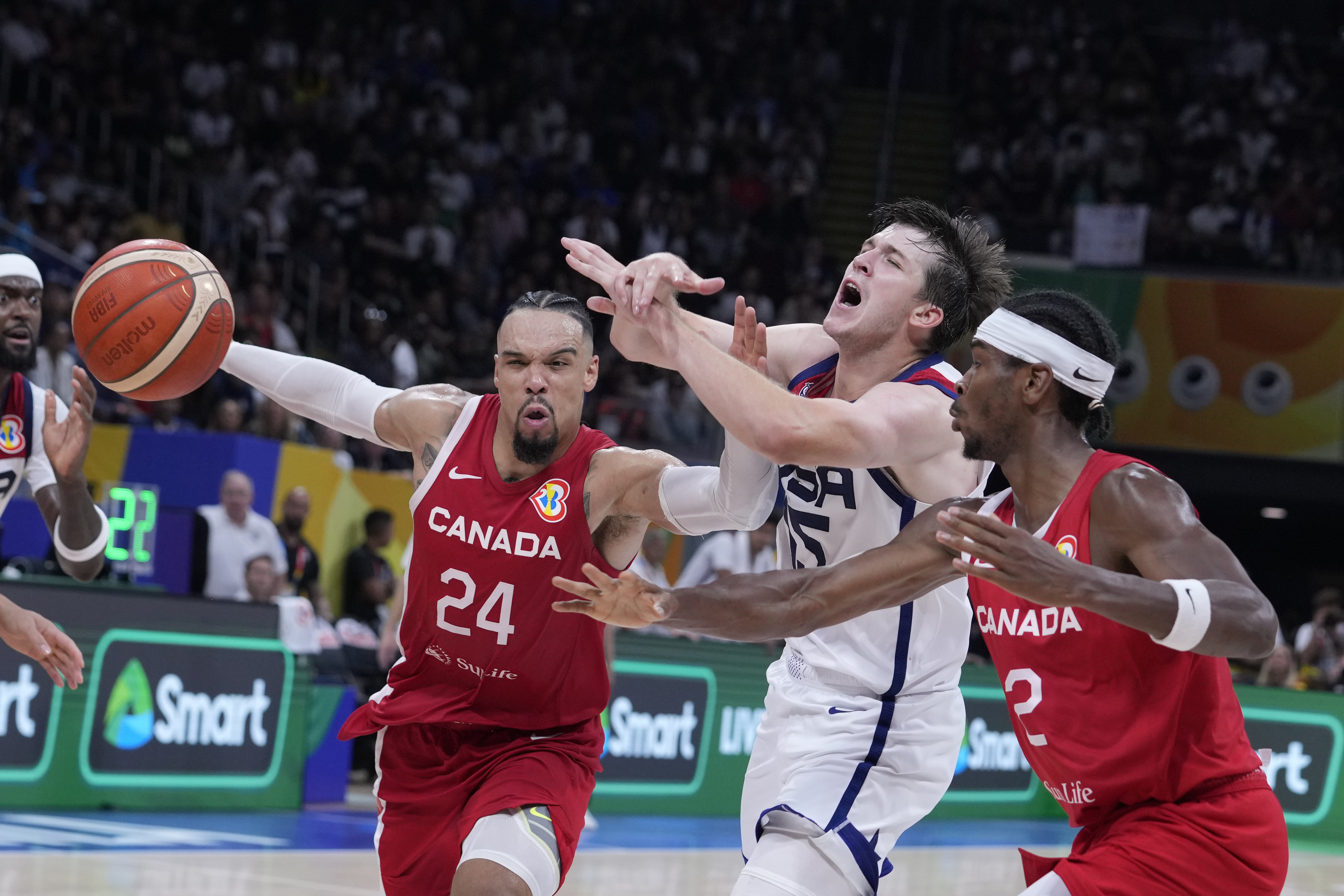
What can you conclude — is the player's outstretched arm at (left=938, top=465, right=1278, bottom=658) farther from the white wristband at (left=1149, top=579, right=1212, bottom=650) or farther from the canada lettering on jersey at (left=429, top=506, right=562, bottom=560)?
the canada lettering on jersey at (left=429, top=506, right=562, bottom=560)

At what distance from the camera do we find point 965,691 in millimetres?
13570

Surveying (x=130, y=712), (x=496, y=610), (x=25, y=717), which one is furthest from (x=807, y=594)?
(x=130, y=712)

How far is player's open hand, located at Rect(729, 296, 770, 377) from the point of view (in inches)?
184

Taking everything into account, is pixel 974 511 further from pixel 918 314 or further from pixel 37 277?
pixel 37 277

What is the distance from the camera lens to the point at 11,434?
7113 mm

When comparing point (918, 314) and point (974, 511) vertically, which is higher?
point (918, 314)

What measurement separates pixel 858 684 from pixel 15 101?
1459 cm

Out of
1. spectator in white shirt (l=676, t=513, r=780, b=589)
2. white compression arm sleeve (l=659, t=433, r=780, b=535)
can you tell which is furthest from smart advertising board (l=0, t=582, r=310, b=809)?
white compression arm sleeve (l=659, t=433, r=780, b=535)

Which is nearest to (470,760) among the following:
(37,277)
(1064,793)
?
(1064,793)

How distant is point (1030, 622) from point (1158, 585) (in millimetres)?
507

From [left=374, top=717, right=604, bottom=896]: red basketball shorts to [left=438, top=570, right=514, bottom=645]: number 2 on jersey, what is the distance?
32 cm

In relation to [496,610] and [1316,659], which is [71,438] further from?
[1316,659]

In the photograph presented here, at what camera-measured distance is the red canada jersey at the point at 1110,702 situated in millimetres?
3686

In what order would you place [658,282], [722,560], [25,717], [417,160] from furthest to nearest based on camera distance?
[417,160], [722,560], [25,717], [658,282]
